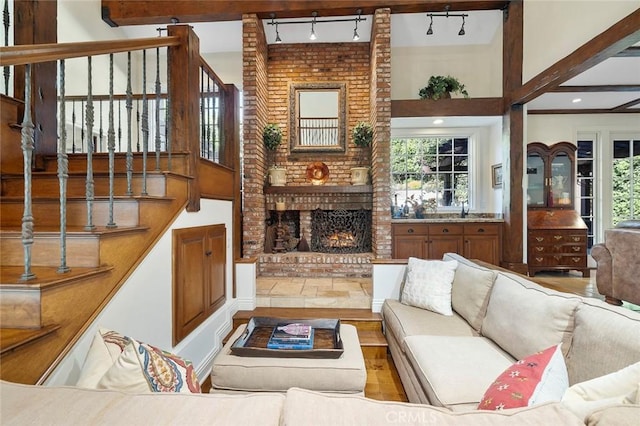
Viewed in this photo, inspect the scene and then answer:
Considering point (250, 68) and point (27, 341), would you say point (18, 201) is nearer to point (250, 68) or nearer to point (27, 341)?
point (27, 341)

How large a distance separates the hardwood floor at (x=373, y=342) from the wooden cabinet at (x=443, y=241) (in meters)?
1.07

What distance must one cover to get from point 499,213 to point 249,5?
183 inches

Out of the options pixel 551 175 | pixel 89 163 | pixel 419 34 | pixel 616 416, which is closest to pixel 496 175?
pixel 551 175

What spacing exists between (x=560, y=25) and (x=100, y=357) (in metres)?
4.75

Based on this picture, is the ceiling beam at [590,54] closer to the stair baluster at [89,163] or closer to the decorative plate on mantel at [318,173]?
the decorative plate on mantel at [318,173]

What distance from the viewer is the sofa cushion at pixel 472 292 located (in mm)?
2078

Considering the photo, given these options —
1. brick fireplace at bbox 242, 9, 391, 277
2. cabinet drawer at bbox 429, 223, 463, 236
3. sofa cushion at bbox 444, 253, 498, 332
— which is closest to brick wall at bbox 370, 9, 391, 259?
brick fireplace at bbox 242, 9, 391, 277

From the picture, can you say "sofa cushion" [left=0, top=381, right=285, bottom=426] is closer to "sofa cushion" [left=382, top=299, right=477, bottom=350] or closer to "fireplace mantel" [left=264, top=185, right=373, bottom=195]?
"sofa cushion" [left=382, top=299, right=477, bottom=350]

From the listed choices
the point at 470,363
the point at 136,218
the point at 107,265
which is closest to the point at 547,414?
the point at 470,363

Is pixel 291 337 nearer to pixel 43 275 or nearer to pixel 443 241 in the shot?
pixel 43 275

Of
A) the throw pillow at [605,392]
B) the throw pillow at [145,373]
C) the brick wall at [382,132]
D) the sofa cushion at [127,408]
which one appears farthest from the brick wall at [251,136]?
the throw pillow at [605,392]

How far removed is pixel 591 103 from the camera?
492 cm

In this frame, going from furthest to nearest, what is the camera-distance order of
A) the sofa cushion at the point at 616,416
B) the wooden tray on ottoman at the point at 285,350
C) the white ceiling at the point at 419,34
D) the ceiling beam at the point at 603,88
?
the white ceiling at the point at 419,34 → the ceiling beam at the point at 603,88 → the wooden tray on ottoman at the point at 285,350 → the sofa cushion at the point at 616,416

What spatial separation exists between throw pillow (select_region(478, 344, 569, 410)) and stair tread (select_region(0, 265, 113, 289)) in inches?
61.9
